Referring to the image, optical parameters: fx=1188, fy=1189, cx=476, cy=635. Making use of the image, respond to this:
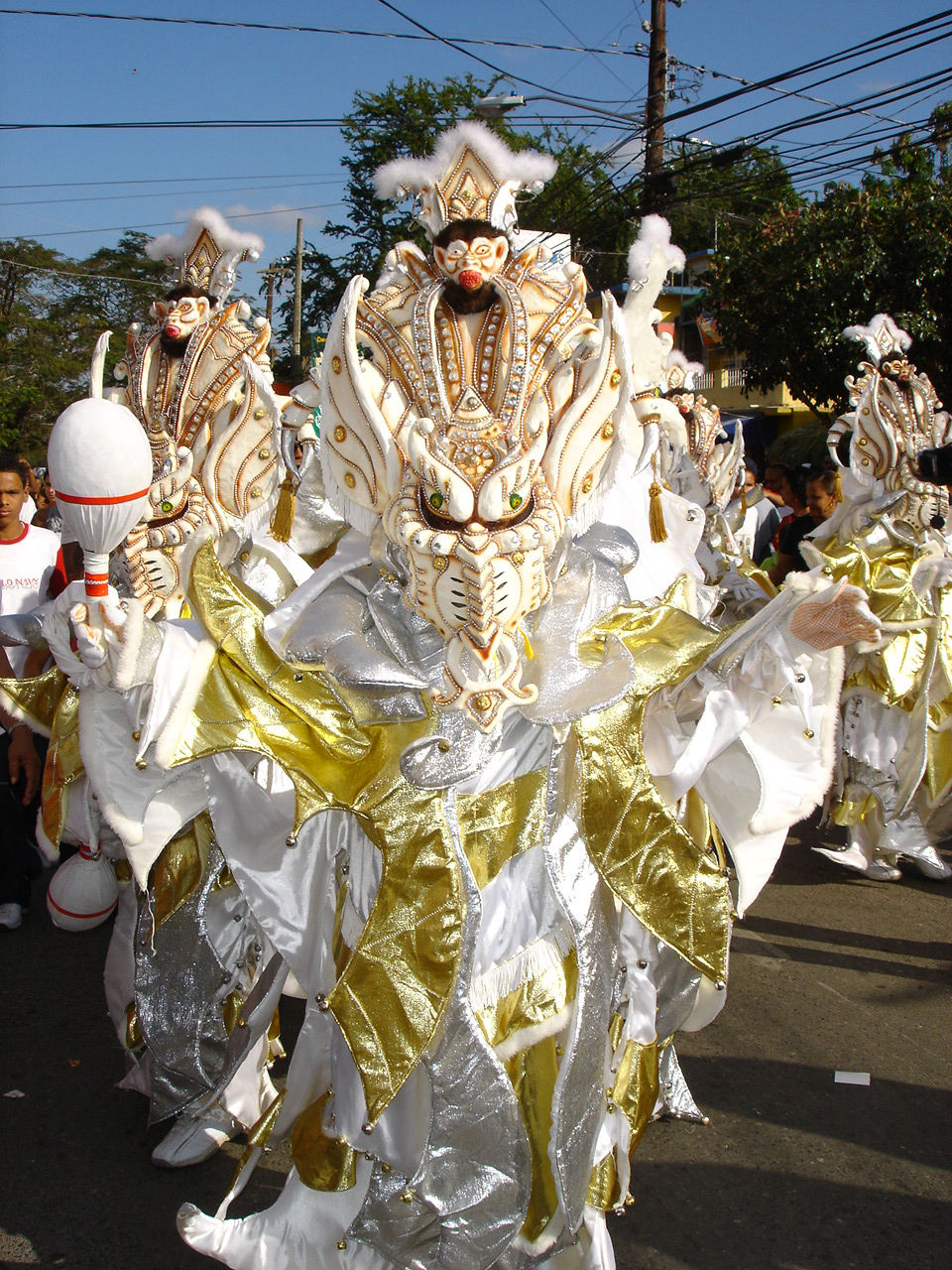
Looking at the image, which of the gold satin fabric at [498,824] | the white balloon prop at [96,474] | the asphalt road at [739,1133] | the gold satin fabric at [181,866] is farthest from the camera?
the gold satin fabric at [181,866]

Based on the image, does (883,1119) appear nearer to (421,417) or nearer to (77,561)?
(421,417)

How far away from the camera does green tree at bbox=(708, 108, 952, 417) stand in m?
12.9

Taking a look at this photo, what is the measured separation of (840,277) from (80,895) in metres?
12.7

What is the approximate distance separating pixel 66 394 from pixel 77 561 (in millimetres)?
19629

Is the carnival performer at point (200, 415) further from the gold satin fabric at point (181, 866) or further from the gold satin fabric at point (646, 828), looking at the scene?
the gold satin fabric at point (646, 828)

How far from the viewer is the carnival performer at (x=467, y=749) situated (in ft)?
7.20

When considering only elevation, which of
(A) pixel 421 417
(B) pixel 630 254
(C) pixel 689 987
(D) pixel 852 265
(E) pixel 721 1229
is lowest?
(E) pixel 721 1229

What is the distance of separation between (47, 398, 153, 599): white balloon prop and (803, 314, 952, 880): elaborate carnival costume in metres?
3.89

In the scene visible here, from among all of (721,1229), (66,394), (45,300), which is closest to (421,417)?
(721,1229)

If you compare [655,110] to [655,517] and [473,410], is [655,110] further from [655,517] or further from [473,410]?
[473,410]

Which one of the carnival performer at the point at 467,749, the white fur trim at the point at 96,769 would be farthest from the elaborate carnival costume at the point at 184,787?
the carnival performer at the point at 467,749

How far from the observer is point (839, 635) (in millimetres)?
2197

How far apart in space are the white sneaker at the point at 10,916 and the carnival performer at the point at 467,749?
2688mm

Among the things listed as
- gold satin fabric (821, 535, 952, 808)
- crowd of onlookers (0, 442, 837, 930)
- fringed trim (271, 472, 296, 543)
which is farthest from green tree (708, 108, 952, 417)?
fringed trim (271, 472, 296, 543)
